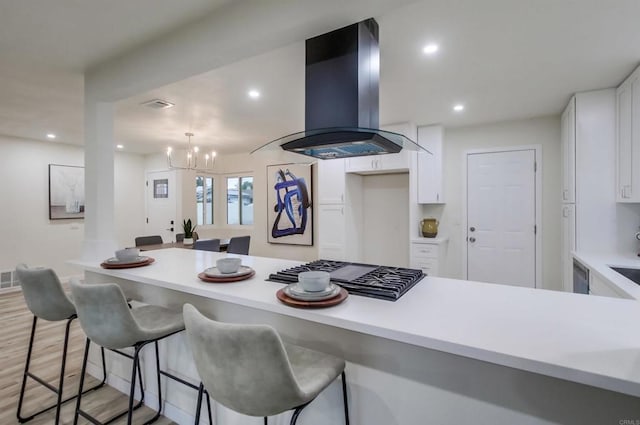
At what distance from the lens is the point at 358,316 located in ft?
3.64

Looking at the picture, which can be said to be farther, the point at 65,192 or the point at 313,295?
the point at 65,192

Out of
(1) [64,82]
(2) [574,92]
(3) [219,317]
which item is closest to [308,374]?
(3) [219,317]

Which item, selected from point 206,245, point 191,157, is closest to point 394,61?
point 206,245

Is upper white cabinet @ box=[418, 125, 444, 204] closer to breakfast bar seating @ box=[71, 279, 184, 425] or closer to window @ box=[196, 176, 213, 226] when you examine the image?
breakfast bar seating @ box=[71, 279, 184, 425]

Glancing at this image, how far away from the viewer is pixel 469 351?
0.87 m

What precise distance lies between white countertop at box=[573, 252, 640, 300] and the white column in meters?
3.36

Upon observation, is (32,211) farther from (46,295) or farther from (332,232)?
(332,232)

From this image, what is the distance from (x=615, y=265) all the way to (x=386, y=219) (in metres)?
2.67

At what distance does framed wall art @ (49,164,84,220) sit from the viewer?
17.0 ft

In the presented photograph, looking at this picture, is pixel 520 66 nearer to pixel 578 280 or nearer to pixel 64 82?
pixel 578 280

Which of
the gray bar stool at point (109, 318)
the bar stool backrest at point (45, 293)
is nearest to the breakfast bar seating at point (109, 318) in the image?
the gray bar stool at point (109, 318)

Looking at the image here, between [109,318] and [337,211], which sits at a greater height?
[337,211]

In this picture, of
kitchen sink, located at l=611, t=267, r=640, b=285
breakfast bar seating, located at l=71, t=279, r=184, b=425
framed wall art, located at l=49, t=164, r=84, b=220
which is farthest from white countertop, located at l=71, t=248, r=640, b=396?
framed wall art, located at l=49, t=164, r=84, b=220

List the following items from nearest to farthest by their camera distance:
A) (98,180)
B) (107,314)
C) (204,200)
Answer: (107,314), (98,180), (204,200)
